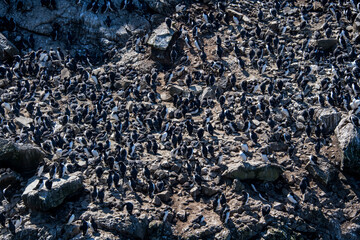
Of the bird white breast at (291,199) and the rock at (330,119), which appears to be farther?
the rock at (330,119)

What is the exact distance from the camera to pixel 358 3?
30016 millimetres

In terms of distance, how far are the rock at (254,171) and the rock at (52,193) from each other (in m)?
5.49

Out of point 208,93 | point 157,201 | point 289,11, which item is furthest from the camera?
point 289,11

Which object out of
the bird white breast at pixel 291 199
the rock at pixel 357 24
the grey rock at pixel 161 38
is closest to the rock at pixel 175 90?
the grey rock at pixel 161 38

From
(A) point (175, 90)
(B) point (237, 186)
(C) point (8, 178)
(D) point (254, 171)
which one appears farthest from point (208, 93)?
(C) point (8, 178)

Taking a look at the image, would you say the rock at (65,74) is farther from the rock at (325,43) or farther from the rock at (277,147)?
the rock at (325,43)

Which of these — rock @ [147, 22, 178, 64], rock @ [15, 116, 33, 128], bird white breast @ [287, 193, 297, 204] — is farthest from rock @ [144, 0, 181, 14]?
bird white breast @ [287, 193, 297, 204]

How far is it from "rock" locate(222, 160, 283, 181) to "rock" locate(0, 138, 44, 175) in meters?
7.24

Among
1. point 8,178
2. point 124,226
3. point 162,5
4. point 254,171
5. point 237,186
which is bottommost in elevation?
point 124,226

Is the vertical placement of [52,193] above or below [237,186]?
above

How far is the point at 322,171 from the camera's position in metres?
21.0

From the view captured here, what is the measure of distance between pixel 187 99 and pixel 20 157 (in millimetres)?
7842

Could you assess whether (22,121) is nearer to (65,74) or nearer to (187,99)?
(65,74)

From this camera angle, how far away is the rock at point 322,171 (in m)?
20.9
